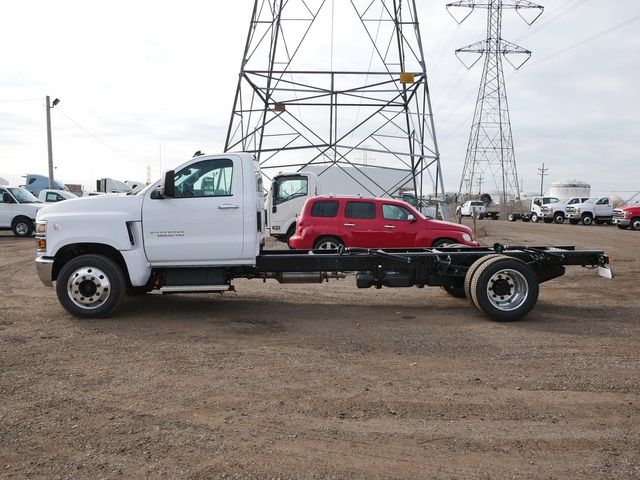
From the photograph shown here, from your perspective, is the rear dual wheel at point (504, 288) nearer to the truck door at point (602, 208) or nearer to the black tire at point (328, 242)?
the black tire at point (328, 242)

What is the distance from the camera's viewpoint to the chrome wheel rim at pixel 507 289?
26.5 feet

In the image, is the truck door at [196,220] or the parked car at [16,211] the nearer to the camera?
the truck door at [196,220]

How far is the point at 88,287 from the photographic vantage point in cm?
792

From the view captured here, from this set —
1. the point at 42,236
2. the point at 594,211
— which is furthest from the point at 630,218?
the point at 42,236

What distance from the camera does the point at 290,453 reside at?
13.0ft

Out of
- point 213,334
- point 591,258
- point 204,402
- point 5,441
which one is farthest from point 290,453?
point 591,258

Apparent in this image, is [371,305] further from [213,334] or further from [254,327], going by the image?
[213,334]

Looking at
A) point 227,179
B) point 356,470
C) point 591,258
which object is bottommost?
point 356,470

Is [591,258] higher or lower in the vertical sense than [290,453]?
higher

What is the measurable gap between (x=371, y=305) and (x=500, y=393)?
14.2 feet

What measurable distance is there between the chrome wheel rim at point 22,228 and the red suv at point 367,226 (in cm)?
1518

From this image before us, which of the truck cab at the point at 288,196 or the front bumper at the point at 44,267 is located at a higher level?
the truck cab at the point at 288,196

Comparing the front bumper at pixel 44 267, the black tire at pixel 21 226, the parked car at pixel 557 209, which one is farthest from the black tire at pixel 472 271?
the parked car at pixel 557 209

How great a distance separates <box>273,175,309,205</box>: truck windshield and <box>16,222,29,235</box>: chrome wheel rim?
1185cm
